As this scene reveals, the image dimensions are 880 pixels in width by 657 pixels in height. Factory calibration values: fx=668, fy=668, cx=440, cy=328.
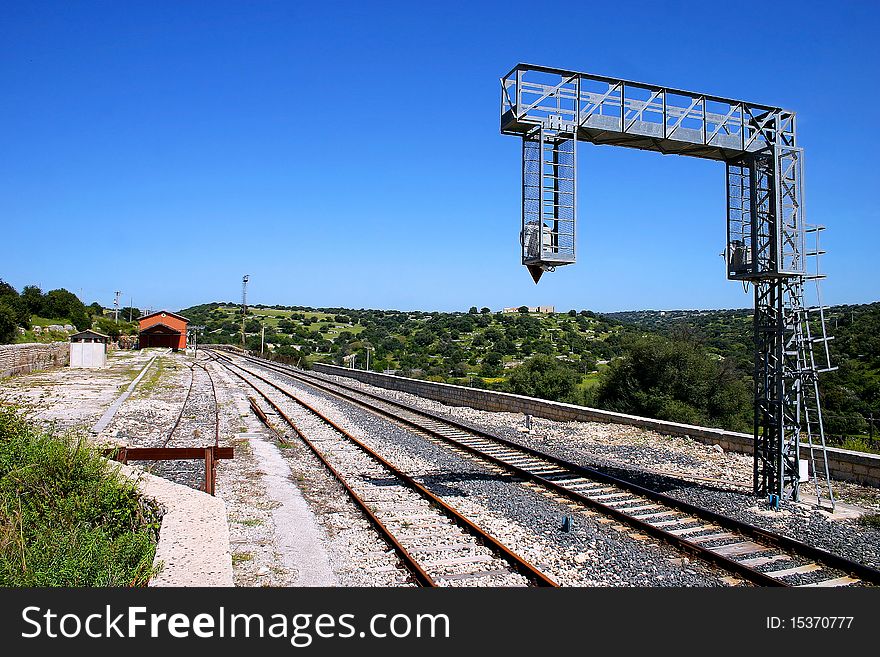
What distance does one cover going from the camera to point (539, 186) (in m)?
10.3

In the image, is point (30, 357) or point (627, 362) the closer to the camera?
point (627, 362)

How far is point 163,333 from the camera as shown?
261 ft

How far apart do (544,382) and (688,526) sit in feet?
83.7

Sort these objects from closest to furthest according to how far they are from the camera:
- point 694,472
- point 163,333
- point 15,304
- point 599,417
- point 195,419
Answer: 1. point 694,472
2. point 599,417
3. point 195,419
4. point 15,304
5. point 163,333

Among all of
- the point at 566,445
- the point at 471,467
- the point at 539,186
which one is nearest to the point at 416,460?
the point at 471,467

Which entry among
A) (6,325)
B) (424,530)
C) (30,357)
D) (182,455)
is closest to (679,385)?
(424,530)

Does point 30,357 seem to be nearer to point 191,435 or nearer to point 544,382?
point 191,435

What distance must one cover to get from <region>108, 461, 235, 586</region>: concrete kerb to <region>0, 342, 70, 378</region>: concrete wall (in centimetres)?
2762

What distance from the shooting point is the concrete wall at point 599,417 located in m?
12.2

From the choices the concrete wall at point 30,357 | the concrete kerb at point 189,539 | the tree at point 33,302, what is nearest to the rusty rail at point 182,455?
the concrete kerb at point 189,539

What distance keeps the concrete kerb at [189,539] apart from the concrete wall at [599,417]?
11158 millimetres

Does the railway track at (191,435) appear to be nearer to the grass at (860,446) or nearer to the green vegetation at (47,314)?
the grass at (860,446)

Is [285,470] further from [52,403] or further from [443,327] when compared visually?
[443,327]

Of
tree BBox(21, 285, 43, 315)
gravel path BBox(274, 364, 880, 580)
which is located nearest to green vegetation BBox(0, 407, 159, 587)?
gravel path BBox(274, 364, 880, 580)
